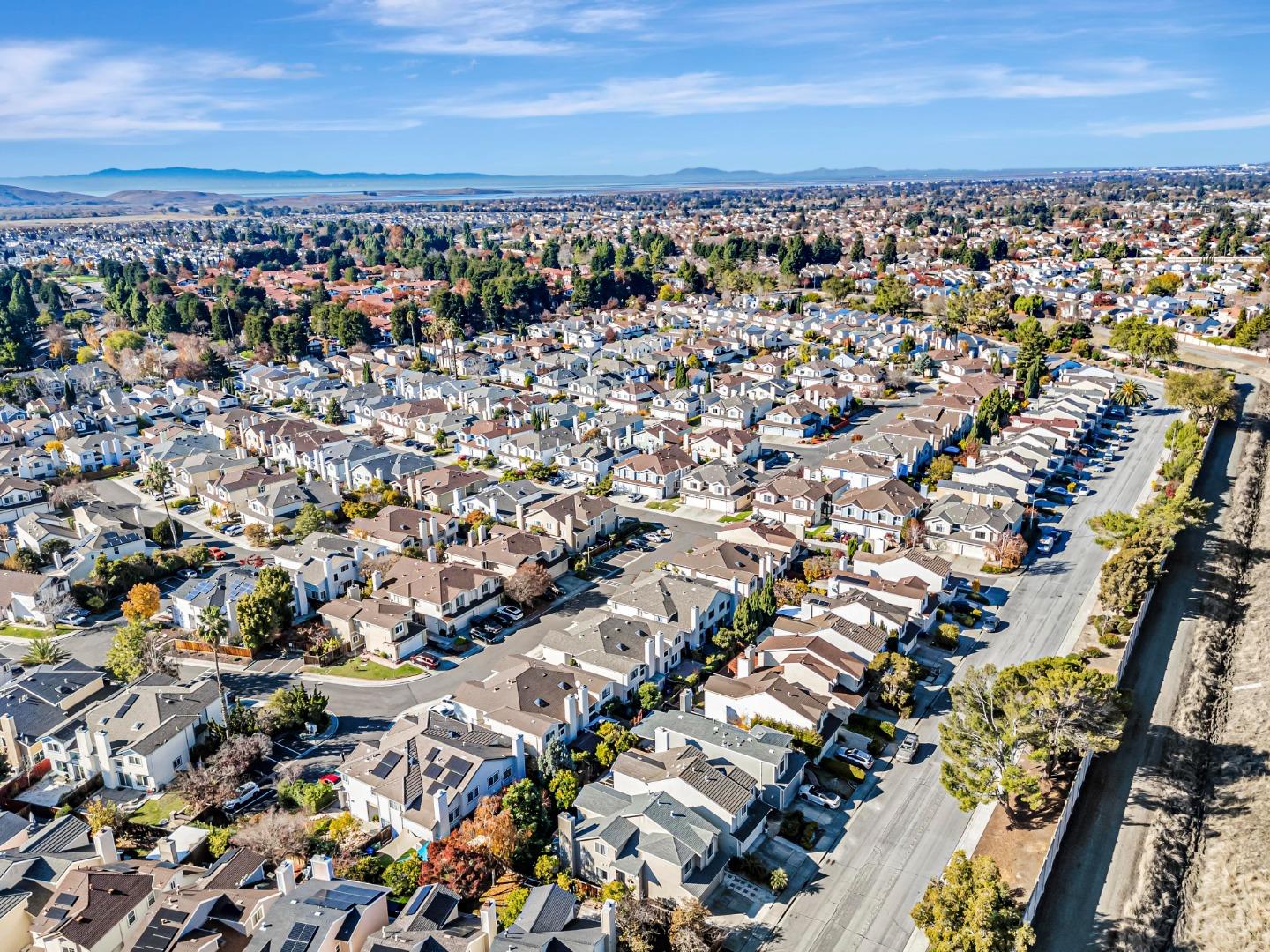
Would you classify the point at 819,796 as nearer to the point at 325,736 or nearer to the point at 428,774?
the point at 428,774

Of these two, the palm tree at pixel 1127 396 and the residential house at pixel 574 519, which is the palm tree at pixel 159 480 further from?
the palm tree at pixel 1127 396

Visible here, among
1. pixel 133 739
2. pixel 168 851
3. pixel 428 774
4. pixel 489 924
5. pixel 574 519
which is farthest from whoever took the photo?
pixel 574 519

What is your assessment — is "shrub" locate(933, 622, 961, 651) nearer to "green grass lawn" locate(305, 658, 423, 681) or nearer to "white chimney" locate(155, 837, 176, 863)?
"green grass lawn" locate(305, 658, 423, 681)

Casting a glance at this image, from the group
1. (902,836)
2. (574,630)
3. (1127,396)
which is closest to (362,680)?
(574,630)

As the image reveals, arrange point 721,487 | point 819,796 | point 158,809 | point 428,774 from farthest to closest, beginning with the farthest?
point 721,487, point 158,809, point 819,796, point 428,774

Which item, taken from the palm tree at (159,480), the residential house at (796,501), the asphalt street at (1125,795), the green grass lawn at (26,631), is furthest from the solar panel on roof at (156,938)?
the palm tree at (159,480)

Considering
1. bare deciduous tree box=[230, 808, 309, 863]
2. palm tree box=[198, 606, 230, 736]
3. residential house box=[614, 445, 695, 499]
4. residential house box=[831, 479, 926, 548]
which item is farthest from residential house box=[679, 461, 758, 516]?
bare deciduous tree box=[230, 808, 309, 863]
